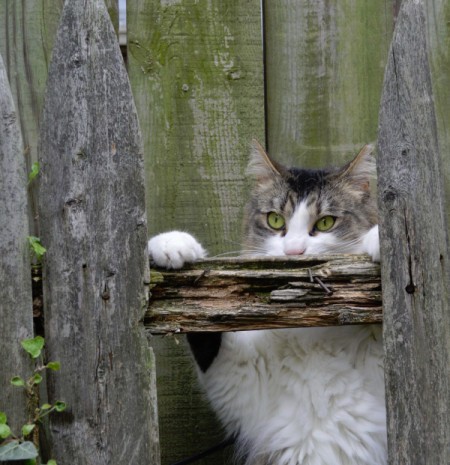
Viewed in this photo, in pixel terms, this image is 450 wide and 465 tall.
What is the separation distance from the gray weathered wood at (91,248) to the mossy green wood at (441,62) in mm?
1423

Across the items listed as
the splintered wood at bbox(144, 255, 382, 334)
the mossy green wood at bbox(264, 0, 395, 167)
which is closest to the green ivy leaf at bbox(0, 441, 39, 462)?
the splintered wood at bbox(144, 255, 382, 334)

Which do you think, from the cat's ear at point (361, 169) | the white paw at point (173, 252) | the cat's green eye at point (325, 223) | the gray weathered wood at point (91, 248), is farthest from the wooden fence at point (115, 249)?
the cat's green eye at point (325, 223)

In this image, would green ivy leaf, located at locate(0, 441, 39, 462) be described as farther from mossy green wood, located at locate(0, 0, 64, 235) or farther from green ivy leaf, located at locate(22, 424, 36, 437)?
mossy green wood, located at locate(0, 0, 64, 235)

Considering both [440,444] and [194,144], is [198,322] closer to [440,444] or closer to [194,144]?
[440,444]

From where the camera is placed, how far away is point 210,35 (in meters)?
2.83

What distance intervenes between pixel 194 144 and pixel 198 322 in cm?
96

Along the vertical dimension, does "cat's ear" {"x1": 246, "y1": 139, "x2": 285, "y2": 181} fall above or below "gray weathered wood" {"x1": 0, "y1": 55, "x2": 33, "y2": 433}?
above

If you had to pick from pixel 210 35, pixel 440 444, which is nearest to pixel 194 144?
pixel 210 35

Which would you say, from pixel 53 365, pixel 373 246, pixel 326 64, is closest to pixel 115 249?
pixel 53 365

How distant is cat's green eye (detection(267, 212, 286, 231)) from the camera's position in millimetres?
3224

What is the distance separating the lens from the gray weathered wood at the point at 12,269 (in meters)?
1.93

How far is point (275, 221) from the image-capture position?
3238 mm

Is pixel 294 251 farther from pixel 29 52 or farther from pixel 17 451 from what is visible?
pixel 17 451

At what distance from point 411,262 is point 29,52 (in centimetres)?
154
